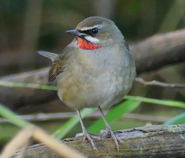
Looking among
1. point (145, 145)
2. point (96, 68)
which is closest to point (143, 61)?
point (96, 68)

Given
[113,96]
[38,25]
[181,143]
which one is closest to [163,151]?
[181,143]

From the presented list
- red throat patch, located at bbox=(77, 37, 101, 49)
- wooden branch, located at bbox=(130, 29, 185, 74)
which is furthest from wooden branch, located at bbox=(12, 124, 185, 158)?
wooden branch, located at bbox=(130, 29, 185, 74)

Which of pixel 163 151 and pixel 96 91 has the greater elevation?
pixel 96 91

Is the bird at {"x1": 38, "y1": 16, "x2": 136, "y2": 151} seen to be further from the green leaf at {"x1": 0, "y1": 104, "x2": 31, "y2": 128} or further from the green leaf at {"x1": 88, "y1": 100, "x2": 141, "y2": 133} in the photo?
the green leaf at {"x1": 0, "y1": 104, "x2": 31, "y2": 128}

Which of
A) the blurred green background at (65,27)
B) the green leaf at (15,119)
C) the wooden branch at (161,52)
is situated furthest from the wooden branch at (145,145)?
the blurred green background at (65,27)

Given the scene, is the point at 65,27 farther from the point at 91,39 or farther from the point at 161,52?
the point at 91,39

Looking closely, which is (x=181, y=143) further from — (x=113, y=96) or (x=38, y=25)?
(x=38, y=25)

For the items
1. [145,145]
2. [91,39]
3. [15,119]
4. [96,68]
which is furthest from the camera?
[91,39]

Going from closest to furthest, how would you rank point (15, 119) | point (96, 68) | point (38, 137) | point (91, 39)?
point (38, 137) → point (15, 119) → point (96, 68) → point (91, 39)
